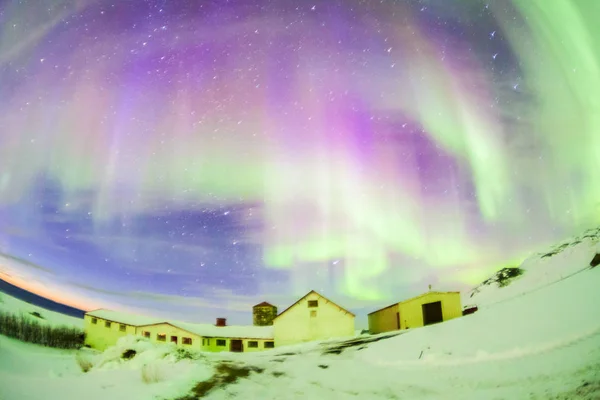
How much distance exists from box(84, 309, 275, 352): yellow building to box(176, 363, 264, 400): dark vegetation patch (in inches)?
8.9

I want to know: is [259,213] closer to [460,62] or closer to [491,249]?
[491,249]

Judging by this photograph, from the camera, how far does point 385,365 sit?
5918mm

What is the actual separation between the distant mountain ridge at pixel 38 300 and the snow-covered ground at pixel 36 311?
43mm

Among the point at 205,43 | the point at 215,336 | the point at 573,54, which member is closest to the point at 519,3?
the point at 573,54

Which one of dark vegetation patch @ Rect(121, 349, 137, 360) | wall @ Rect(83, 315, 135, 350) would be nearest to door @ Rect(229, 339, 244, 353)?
dark vegetation patch @ Rect(121, 349, 137, 360)

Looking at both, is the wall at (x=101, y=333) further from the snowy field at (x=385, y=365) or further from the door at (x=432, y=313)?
the door at (x=432, y=313)

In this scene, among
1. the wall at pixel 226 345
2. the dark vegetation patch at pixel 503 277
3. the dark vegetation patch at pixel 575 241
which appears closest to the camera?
the wall at pixel 226 345

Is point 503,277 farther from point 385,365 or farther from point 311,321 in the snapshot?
point 311,321

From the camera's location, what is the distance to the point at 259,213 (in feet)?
21.7

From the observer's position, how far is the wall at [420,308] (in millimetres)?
6160

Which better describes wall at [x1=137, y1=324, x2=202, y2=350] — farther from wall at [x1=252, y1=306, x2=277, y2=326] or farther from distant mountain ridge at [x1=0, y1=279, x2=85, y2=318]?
distant mountain ridge at [x1=0, y1=279, x2=85, y2=318]

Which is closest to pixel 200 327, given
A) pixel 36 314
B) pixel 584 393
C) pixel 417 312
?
pixel 36 314

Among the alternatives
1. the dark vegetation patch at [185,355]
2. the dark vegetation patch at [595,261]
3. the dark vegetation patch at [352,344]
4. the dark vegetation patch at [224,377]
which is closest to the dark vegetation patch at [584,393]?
the dark vegetation patch at [595,261]

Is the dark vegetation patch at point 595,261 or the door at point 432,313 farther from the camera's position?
the dark vegetation patch at point 595,261
